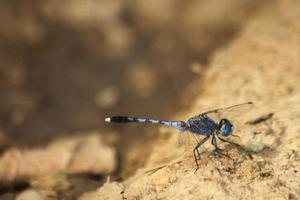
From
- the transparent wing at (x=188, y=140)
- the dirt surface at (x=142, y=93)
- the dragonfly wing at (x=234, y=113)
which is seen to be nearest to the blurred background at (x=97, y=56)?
the dirt surface at (x=142, y=93)

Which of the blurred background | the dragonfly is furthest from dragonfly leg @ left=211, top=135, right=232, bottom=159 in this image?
the blurred background

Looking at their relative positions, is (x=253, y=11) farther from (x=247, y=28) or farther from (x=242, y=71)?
(x=242, y=71)

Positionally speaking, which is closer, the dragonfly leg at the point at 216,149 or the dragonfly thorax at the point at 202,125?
the dragonfly leg at the point at 216,149

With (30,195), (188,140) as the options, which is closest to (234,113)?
(188,140)

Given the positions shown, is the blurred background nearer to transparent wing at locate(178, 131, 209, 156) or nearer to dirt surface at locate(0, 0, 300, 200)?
dirt surface at locate(0, 0, 300, 200)

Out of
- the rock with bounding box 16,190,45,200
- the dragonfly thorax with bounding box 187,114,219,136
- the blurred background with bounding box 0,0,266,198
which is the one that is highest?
the blurred background with bounding box 0,0,266,198

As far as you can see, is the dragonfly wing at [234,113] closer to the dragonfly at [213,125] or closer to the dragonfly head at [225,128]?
the dragonfly at [213,125]

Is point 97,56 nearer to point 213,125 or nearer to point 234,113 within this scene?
point 234,113
